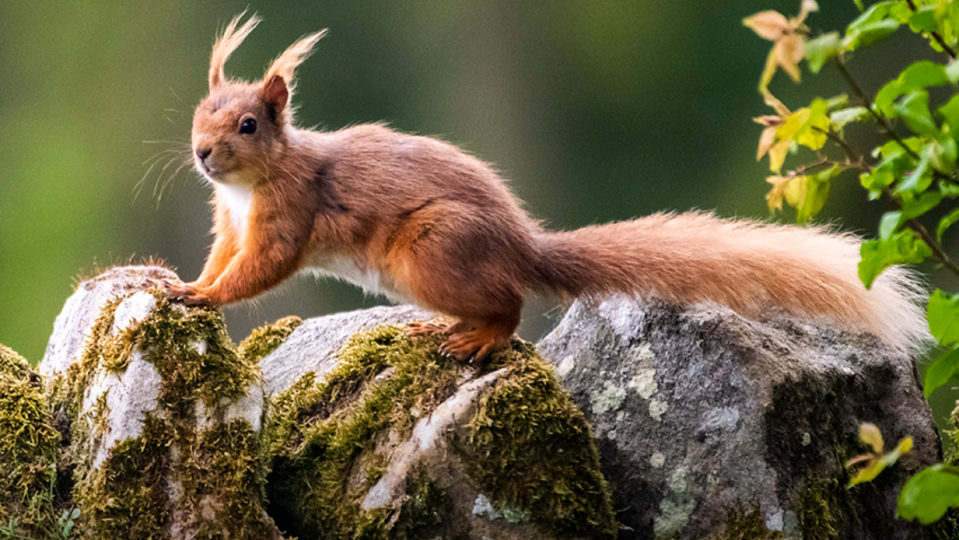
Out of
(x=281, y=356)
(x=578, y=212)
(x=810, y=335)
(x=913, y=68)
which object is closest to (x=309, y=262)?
(x=281, y=356)

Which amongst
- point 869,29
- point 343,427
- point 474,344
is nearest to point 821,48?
point 869,29

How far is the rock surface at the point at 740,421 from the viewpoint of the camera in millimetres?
2109

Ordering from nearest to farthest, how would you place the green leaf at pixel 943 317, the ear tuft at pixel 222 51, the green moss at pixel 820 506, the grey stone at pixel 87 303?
1. the green leaf at pixel 943 317
2. the green moss at pixel 820 506
3. the grey stone at pixel 87 303
4. the ear tuft at pixel 222 51

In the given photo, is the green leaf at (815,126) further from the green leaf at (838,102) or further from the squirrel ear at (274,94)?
the squirrel ear at (274,94)

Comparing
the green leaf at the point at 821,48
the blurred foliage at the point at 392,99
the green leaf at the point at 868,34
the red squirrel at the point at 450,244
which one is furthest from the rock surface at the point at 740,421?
the blurred foliage at the point at 392,99

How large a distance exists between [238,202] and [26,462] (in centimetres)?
92

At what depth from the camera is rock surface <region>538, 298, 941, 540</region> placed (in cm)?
211

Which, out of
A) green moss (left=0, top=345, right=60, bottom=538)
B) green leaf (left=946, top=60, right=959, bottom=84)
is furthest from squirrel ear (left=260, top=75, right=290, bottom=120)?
green leaf (left=946, top=60, right=959, bottom=84)

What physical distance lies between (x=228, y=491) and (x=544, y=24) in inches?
194

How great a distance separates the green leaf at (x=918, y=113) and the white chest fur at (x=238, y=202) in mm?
1782

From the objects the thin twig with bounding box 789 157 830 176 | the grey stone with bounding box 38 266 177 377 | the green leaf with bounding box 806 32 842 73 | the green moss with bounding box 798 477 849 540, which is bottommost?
the green moss with bounding box 798 477 849 540

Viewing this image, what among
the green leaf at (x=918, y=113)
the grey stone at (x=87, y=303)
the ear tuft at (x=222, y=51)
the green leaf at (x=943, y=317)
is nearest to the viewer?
the green leaf at (x=918, y=113)

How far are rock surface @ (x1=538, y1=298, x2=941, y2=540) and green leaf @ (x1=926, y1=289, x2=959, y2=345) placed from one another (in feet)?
2.16

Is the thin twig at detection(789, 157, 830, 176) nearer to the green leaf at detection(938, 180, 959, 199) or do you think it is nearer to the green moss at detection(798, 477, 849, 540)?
the green leaf at detection(938, 180, 959, 199)
